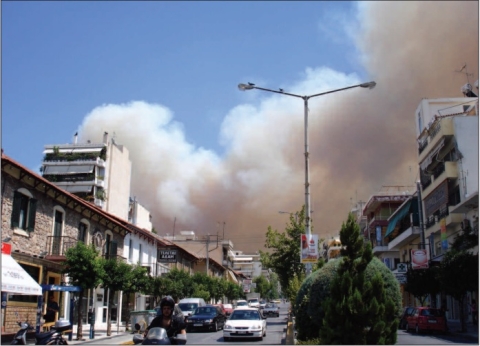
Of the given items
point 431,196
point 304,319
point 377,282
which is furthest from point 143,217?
point 377,282

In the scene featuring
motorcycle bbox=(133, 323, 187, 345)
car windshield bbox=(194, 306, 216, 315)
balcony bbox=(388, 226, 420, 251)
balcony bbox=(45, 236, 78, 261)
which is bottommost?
car windshield bbox=(194, 306, 216, 315)

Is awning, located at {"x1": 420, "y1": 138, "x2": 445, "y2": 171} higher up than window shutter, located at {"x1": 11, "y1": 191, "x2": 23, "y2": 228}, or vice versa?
awning, located at {"x1": 420, "y1": 138, "x2": 445, "y2": 171}

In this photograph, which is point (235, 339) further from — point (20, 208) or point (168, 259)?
point (168, 259)

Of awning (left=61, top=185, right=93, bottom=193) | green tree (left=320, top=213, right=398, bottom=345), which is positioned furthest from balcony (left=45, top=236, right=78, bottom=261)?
awning (left=61, top=185, right=93, bottom=193)

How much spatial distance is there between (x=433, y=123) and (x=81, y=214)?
29.7 meters

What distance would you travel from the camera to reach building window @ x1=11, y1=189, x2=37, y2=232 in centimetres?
2382

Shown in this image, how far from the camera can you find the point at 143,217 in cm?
7825

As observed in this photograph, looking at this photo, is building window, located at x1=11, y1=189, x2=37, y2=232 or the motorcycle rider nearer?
the motorcycle rider

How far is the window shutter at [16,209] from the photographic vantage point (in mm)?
23656

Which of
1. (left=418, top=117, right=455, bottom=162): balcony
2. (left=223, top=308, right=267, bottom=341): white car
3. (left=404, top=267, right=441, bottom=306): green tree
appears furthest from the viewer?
(left=418, top=117, right=455, bottom=162): balcony

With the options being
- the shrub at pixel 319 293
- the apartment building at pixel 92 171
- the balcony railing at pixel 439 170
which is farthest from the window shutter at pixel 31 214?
the apartment building at pixel 92 171

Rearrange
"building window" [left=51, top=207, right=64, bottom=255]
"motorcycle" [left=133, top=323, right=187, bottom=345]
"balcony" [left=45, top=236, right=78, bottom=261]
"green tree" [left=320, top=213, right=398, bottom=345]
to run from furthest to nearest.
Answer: "building window" [left=51, top=207, right=64, bottom=255] → "balcony" [left=45, top=236, right=78, bottom=261] → "green tree" [left=320, top=213, right=398, bottom=345] → "motorcycle" [left=133, top=323, right=187, bottom=345]

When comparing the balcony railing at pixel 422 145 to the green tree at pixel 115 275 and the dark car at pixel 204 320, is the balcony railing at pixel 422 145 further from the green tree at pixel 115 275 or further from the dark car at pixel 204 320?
the green tree at pixel 115 275

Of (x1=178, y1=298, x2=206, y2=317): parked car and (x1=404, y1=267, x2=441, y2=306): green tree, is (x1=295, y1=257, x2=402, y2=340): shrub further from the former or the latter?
(x1=404, y1=267, x2=441, y2=306): green tree
